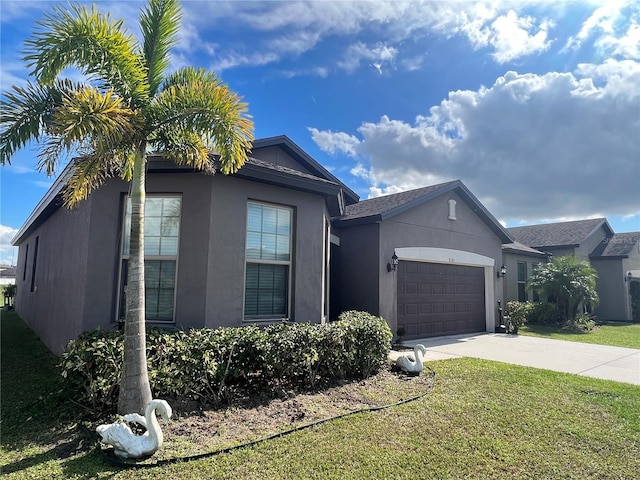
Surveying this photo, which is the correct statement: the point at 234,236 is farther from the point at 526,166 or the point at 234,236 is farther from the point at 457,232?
the point at 526,166

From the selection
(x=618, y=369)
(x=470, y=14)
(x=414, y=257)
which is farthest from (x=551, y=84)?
(x=618, y=369)

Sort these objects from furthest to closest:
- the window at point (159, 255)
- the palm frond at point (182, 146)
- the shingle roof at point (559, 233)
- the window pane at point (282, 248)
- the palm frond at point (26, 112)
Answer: the shingle roof at point (559, 233)
the window pane at point (282, 248)
the window at point (159, 255)
the palm frond at point (182, 146)
the palm frond at point (26, 112)

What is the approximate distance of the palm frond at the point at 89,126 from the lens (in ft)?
12.7

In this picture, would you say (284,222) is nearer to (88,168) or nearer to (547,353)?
(88,168)

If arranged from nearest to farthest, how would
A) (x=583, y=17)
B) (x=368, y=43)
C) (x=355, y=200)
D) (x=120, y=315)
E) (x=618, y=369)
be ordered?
(x=120, y=315) → (x=618, y=369) → (x=583, y=17) → (x=368, y=43) → (x=355, y=200)


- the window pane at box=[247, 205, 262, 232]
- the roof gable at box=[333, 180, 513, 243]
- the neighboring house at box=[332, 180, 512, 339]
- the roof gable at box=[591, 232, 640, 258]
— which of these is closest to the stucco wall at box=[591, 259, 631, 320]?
the roof gable at box=[591, 232, 640, 258]

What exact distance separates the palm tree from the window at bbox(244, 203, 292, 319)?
2.51 m

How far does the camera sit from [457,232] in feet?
45.9

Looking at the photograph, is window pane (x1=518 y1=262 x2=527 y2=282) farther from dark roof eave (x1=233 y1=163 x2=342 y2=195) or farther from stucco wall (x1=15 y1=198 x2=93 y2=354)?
stucco wall (x1=15 y1=198 x2=93 y2=354)

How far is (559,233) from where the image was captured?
23.6 meters

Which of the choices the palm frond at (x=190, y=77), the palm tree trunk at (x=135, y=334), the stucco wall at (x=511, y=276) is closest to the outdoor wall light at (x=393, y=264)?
the palm frond at (x=190, y=77)

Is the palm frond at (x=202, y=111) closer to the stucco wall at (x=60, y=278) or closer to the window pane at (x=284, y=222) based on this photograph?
the window pane at (x=284, y=222)

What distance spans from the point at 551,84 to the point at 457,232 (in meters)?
7.62

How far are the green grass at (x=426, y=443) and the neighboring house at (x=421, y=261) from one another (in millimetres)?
5300
